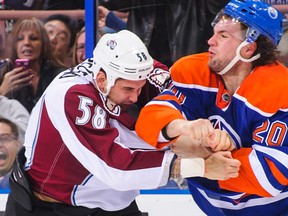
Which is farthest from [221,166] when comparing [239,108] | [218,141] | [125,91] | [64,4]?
[64,4]

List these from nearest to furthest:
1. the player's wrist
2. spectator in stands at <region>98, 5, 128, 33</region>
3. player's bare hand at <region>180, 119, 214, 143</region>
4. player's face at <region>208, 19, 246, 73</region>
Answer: player's bare hand at <region>180, 119, 214, 143</region> → the player's wrist → player's face at <region>208, 19, 246, 73</region> → spectator in stands at <region>98, 5, 128, 33</region>

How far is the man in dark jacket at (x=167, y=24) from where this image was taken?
368cm

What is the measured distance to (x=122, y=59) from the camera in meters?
2.32

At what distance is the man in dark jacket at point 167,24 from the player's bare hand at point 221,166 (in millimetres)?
1415

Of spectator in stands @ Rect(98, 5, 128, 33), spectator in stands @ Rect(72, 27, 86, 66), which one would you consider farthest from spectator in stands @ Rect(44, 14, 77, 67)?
spectator in stands @ Rect(98, 5, 128, 33)

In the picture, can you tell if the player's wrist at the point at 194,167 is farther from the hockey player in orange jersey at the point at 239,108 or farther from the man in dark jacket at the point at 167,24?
the man in dark jacket at the point at 167,24

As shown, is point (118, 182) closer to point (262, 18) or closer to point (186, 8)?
point (262, 18)

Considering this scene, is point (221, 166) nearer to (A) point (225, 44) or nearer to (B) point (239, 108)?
(B) point (239, 108)

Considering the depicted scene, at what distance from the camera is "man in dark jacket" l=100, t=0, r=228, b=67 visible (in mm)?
3680

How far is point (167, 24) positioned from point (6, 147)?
97cm

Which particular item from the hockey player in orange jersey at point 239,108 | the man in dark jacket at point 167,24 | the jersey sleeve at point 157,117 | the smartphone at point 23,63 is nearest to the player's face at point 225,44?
the hockey player in orange jersey at point 239,108

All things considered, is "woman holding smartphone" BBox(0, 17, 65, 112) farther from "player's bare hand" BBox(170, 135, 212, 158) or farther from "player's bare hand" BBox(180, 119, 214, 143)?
"player's bare hand" BBox(180, 119, 214, 143)

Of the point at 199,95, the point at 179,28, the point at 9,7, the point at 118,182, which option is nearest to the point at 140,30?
the point at 179,28

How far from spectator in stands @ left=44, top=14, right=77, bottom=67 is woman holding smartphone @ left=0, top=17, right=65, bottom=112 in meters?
0.03
